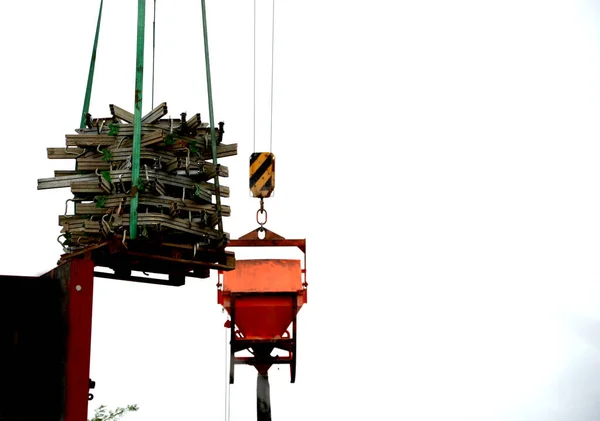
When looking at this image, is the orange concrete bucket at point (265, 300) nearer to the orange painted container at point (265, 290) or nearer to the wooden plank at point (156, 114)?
the orange painted container at point (265, 290)

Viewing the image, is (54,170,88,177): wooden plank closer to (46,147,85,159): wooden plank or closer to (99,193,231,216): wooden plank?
(46,147,85,159): wooden plank

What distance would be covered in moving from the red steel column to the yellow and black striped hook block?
28.1 feet

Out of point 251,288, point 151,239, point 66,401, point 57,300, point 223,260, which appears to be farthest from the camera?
point 251,288

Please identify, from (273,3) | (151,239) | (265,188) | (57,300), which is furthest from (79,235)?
(273,3)

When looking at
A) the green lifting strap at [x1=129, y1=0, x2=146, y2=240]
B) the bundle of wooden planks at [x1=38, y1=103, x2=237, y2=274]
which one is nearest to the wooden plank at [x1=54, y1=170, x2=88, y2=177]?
the bundle of wooden planks at [x1=38, y1=103, x2=237, y2=274]

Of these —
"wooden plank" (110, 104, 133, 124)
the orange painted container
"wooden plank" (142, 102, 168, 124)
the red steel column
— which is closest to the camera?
the red steel column

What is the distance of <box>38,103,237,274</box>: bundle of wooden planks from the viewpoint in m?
8.38

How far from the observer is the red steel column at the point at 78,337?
4.52 meters

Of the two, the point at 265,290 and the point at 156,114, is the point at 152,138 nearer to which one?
the point at 156,114

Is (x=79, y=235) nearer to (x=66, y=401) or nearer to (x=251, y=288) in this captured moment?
(x=66, y=401)

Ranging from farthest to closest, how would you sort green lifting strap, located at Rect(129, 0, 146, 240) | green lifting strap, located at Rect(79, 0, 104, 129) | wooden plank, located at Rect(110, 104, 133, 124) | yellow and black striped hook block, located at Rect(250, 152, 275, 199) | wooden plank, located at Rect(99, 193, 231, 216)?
yellow and black striped hook block, located at Rect(250, 152, 275, 199)
green lifting strap, located at Rect(79, 0, 104, 129)
wooden plank, located at Rect(110, 104, 133, 124)
wooden plank, located at Rect(99, 193, 231, 216)
green lifting strap, located at Rect(129, 0, 146, 240)

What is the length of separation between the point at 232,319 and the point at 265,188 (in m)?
2.52

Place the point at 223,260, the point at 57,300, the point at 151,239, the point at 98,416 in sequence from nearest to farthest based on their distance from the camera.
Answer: the point at 57,300 → the point at 151,239 → the point at 223,260 → the point at 98,416

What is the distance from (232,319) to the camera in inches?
573
